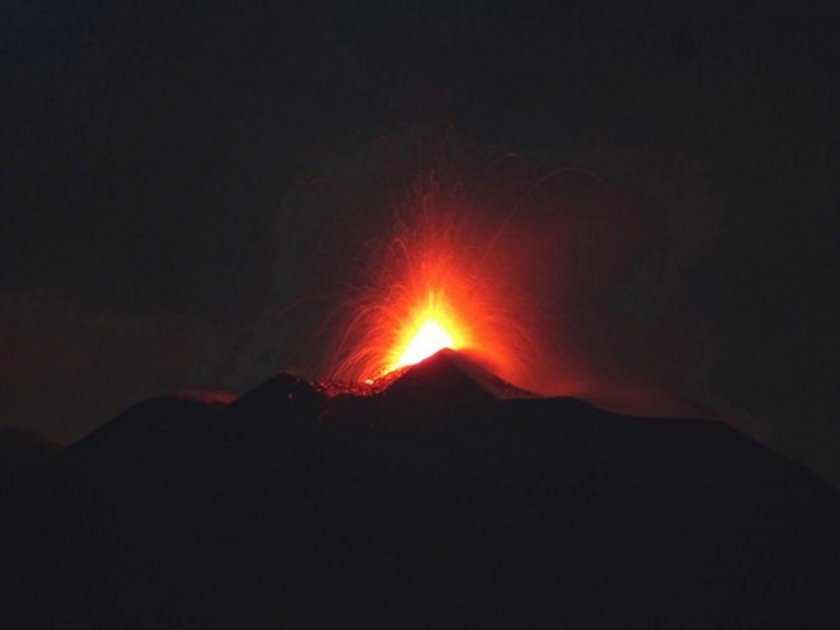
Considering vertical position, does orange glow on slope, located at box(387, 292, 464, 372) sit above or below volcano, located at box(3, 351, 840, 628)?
above

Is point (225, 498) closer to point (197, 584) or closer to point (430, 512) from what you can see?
point (197, 584)

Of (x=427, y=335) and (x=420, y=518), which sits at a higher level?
(x=427, y=335)

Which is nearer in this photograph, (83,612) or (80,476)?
(83,612)

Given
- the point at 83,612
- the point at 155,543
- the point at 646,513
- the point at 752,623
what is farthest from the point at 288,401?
the point at 752,623

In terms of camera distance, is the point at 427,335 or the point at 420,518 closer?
the point at 420,518

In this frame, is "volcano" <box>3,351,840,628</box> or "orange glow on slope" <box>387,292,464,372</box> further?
"orange glow on slope" <box>387,292,464,372</box>

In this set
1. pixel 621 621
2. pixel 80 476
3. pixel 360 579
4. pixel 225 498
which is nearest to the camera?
pixel 621 621

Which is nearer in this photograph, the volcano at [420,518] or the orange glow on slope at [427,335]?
the volcano at [420,518]

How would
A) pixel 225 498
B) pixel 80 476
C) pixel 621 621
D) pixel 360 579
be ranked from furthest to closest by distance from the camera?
pixel 80 476, pixel 225 498, pixel 360 579, pixel 621 621
